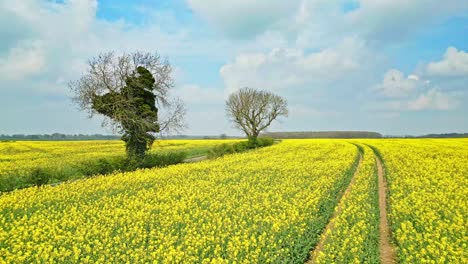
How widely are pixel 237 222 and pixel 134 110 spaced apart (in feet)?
67.7

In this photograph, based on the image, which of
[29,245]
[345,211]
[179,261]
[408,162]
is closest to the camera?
[179,261]

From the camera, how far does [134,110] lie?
28422 mm

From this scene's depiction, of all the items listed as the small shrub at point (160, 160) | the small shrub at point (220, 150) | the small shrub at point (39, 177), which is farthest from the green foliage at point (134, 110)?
the small shrub at point (220, 150)

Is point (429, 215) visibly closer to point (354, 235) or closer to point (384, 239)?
point (384, 239)

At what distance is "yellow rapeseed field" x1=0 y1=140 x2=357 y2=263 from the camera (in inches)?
304

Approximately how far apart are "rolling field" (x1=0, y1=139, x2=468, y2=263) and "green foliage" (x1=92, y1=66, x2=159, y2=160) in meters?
10.4

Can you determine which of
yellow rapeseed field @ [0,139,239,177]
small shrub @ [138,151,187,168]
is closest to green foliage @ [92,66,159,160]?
small shrub @ [138,151,187,168]

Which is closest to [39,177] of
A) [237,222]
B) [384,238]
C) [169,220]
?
[169,220]

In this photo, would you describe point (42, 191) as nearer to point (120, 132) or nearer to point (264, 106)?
point (120, 132)

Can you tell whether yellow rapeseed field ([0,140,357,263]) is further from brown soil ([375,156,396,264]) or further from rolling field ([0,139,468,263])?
brown soil ([375,156,396,264])

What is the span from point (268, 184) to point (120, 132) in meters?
16.0

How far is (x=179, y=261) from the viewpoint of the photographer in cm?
726

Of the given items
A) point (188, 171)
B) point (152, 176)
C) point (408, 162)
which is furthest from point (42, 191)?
point (408, 162)

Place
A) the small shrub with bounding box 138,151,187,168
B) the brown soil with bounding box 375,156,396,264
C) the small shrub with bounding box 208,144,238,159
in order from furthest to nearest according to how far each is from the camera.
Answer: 1. the small shrub with bounding box 208,144,238,159
2. the small shrub with bounding box 138,151,187,168
3. the brown soil with bounding box 375,156,396,264
